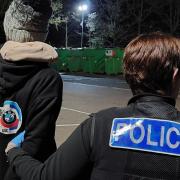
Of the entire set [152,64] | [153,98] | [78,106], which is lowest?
[78,106]

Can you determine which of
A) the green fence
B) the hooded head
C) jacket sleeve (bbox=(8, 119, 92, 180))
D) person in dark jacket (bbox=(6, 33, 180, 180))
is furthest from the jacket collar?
the green fence

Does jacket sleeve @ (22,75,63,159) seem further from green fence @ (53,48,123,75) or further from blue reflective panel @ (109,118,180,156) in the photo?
green fence @ (53,48,123,75)

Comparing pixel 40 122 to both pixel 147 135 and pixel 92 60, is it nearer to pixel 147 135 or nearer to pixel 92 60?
pixel 147 135

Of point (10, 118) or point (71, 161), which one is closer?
point (71, 161)

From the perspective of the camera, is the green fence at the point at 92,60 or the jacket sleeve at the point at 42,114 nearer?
the jacket sleeve at the point at 42,114

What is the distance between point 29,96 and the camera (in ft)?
8.49

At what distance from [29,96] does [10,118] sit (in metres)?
0.16

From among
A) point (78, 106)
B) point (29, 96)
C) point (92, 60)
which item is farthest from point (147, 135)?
point (92, 60)

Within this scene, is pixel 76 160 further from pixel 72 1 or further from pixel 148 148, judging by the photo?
pixel 72 1

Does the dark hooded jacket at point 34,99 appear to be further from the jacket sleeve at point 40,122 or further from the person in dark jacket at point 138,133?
the person in dark jacket at point 138,133

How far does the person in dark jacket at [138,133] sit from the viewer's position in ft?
5.93

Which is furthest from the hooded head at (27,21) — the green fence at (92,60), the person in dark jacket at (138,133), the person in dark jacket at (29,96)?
the green fence at (92,60)

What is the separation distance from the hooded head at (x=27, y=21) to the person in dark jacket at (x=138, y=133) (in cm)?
95

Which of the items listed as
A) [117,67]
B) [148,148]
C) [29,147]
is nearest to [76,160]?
[148,148]
